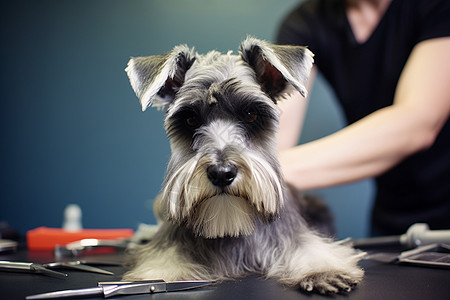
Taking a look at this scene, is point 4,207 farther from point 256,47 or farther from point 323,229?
point 256,47

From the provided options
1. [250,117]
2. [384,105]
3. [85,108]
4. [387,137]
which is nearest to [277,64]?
[250,117]

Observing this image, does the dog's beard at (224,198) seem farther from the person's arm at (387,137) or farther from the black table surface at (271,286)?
the person's arm at (387,137)

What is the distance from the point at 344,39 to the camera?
2.41 metres

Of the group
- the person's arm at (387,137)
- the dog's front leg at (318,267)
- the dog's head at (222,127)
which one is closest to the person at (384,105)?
the person's arm at (387,137)

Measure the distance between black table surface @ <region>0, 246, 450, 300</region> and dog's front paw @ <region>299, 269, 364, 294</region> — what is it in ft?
0.05

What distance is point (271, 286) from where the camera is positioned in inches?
38.7

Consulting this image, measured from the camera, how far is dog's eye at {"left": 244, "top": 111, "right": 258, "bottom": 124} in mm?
1120

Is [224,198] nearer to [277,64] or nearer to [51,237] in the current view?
[277,64]

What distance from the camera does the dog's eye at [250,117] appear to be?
112 centimetres

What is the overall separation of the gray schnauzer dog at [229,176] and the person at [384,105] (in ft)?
2.04

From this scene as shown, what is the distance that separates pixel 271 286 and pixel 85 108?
280 centimetres

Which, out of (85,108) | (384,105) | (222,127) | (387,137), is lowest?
(222,127)

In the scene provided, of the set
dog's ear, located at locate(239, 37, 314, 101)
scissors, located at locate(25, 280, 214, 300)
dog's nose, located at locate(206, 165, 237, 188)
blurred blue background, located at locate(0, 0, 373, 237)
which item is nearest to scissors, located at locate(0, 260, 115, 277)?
scissors, located at locate(25, 280, 214, 300)

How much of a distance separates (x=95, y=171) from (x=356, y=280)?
2705 mm
